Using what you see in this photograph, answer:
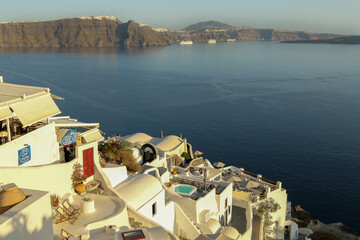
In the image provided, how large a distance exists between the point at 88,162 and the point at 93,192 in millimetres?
1323

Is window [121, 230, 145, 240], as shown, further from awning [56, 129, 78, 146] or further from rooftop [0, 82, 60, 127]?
awning [56, 129, 78, 146]

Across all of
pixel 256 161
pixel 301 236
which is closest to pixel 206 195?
pixel 301 236

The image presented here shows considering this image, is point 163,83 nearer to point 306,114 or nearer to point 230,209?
point 306,114

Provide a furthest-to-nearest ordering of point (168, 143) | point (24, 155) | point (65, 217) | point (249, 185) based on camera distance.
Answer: point (168, 143) < point (249, 185) < point (24, 155) < point (65, 217)

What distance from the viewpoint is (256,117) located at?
64.8 m

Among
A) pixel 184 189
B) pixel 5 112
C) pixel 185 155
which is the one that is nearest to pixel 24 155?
pixel 5 112

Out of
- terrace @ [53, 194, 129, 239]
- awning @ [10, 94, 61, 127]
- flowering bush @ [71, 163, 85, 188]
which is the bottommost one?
terrace @ [53, 194, 129, 239]

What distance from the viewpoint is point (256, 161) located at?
45.9 metres

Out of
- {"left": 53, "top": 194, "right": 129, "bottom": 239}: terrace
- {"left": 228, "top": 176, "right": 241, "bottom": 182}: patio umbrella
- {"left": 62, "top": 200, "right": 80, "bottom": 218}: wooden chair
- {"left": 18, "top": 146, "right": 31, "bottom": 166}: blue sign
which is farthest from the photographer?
{"left": 228, "top": 176, "right": 241, "bottom": 182}: patio umbrella

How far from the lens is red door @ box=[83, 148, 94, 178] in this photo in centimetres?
1518

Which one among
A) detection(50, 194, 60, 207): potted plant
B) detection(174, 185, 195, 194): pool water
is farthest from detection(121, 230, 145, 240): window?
detection(174, 185, 195, 194): pool water

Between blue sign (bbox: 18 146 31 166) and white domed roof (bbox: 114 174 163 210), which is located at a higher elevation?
blue sign (bbox: 18 146 31 166)

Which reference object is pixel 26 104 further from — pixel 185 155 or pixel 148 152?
pixel 185 155

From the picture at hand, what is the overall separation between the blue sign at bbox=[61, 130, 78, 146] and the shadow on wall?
8.31 m
